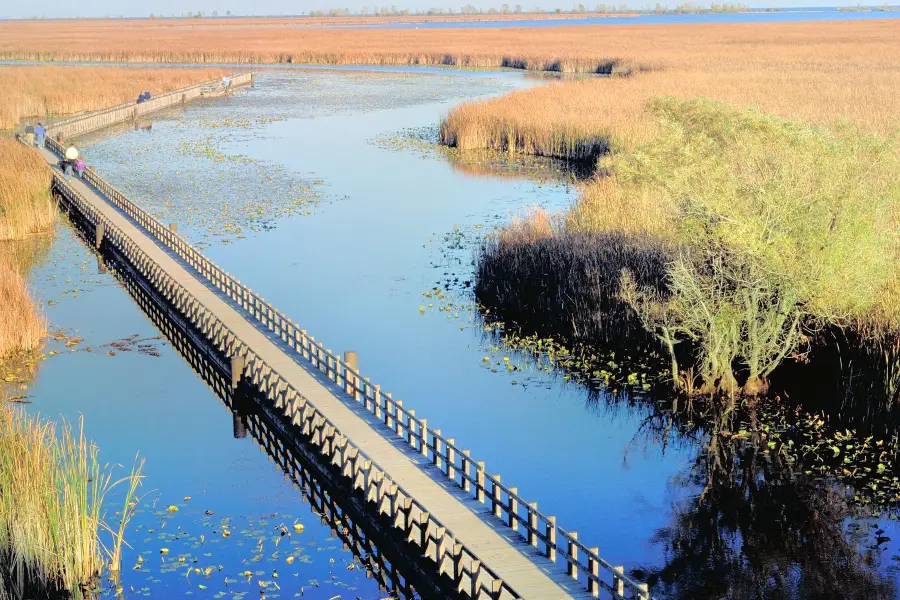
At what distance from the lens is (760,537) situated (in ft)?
63.7

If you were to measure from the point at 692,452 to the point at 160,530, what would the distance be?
11.2 meters

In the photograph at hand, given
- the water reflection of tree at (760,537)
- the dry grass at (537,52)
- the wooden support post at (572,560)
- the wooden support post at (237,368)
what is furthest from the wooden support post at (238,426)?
the dry grass at (537,52)

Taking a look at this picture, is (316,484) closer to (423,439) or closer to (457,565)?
(423,439)

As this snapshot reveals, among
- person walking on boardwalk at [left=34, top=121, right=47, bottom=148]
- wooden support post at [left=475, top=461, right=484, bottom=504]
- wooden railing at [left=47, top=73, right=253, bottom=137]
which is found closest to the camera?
wooden support post at [left=475, top=461, right=484, bottom=504]

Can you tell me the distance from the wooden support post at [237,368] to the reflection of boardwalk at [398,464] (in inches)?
1.2

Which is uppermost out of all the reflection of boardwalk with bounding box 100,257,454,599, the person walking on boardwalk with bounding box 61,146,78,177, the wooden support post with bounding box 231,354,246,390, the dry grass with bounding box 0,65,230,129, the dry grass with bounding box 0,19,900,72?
the dry grass with bounding box 0,19,900,72

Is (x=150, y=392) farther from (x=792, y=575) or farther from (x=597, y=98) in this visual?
(x=597, y=98)

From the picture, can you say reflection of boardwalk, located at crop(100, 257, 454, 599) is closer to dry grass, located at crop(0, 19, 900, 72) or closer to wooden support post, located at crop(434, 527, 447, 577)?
wooden support post, located at crop(434, 527, 447, 577)

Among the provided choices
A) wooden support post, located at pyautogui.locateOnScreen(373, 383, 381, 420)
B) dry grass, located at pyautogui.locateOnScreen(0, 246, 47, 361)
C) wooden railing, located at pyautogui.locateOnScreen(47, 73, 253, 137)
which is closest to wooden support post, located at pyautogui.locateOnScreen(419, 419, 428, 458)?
wooden support post, located at pyautogui.locateOnScreen(373, 383, 381, 420)

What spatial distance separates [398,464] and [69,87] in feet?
247

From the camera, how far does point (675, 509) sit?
2083cm

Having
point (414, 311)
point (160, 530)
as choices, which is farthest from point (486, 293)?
point (160, 530)

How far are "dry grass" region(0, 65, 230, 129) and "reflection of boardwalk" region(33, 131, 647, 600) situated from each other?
5027 cm

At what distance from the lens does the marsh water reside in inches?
727
